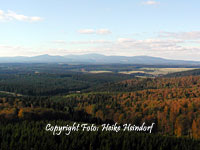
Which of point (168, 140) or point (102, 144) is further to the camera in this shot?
point (168, 140)

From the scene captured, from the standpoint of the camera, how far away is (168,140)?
73.7m

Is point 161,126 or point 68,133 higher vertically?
point 68,133

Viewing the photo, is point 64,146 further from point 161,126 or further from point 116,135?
point 161,126

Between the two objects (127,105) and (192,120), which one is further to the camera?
(127,105)

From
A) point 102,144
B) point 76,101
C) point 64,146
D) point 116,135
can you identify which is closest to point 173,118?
point 116,135

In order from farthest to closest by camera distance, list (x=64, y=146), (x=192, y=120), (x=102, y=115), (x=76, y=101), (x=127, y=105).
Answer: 1. (x=76, y=101)
2. (x=127, y=105)
3. (x=102, y=115)
4. (x=192, y=120)
5. (x=64, y=146)

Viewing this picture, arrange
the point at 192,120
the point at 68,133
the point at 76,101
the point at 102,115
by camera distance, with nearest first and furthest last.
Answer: the point at 68,133 → the point at 192,120 → the point at 102,115 → the point at 76,101

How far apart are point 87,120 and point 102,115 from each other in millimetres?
18540

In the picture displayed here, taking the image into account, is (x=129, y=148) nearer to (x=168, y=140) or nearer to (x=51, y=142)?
(x=168, y=140)

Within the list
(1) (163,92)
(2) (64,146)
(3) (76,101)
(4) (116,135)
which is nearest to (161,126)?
(4) (116,135)

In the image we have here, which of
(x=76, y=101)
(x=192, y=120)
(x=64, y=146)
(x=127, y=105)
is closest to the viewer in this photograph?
(x=64, y=146)

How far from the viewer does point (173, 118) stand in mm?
106938

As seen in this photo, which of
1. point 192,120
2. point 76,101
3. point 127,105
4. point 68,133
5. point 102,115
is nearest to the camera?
point 68,133

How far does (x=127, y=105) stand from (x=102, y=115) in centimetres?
2494
